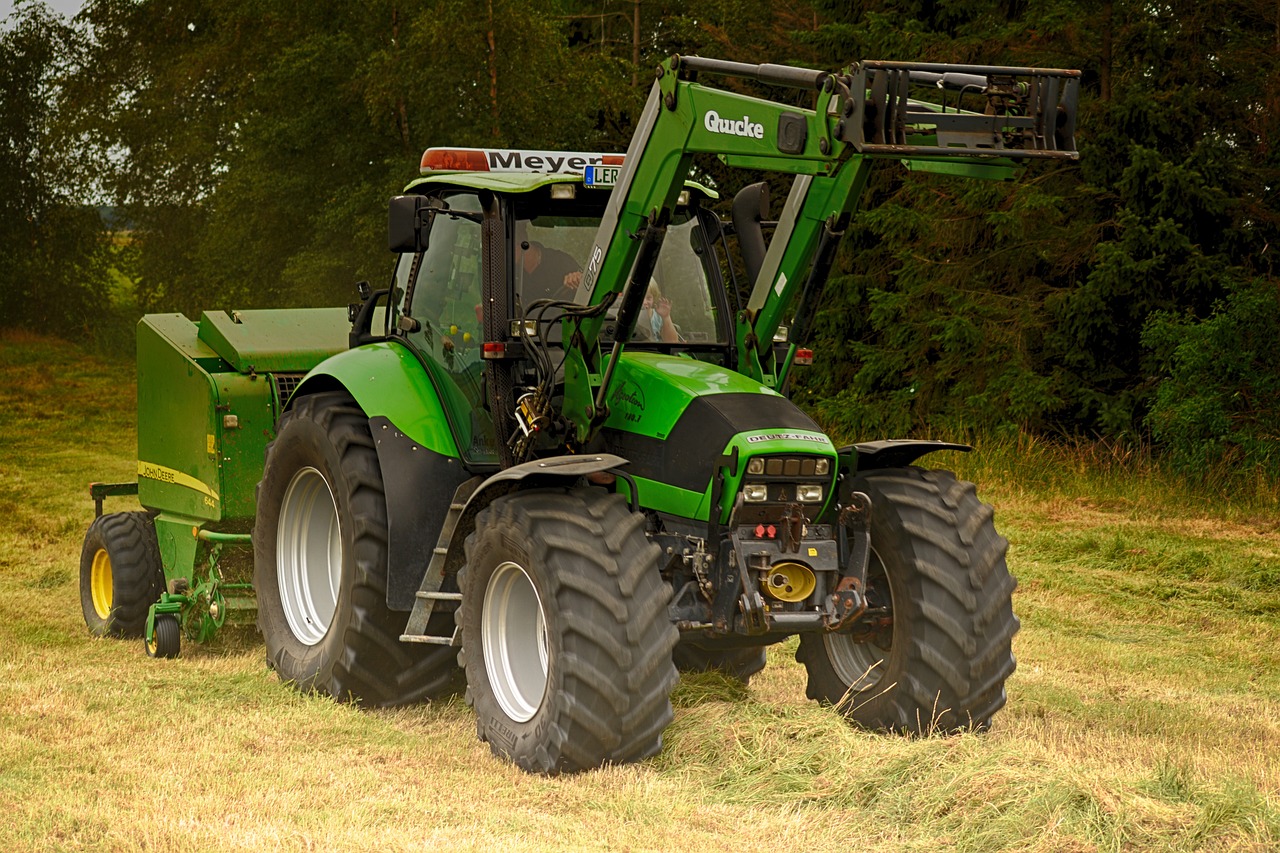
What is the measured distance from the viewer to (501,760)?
5.80 metres

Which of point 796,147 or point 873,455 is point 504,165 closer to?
point 796,147

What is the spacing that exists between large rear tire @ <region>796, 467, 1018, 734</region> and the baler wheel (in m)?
3.80

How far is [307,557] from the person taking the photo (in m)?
7.50

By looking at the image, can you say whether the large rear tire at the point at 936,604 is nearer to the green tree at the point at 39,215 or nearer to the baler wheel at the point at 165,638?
the baler wheel at the point at 165,638

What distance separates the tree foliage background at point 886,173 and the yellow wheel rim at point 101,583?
10771 millimetres

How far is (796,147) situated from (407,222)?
1.97 meters

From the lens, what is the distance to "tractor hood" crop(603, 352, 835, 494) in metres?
5.90

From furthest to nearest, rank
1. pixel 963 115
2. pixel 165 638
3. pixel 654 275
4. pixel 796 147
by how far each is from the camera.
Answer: pixel 165 638, pixel 654 275, pixel 796 147, pixel 963 115

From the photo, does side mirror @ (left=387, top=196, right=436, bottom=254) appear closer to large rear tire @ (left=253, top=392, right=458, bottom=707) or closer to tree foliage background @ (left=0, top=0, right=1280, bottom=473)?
large rear tire @ (left=253, top=392, right=458, bottom=707)

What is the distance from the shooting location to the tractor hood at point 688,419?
590 cm

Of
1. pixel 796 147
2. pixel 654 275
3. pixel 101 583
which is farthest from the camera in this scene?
pixel 101 583

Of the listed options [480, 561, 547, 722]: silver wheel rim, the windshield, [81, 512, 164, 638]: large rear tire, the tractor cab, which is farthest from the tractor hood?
[81, 512, 164, 638]: large rear tire

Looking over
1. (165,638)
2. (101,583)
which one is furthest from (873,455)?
(101,583)

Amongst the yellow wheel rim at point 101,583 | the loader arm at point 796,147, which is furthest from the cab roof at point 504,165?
the yellow wheel rim at point 101,583
